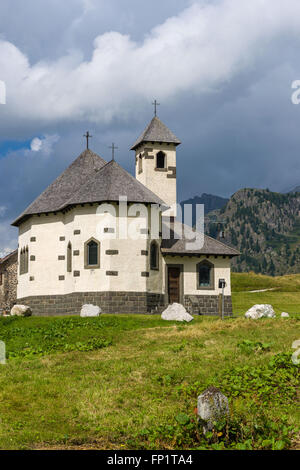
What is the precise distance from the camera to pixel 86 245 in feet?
128

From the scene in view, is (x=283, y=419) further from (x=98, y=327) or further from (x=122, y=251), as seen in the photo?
(x=122, y=251)

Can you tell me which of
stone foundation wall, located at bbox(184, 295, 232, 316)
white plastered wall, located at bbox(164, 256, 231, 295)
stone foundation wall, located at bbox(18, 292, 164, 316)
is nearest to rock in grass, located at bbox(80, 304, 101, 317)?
stone foundation wall, located at bbox(18, 292, 164, 316)

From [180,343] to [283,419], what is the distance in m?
9.44

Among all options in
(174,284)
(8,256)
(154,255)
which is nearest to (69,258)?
(154,255)

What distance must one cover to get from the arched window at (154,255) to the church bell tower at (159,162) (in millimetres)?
8924

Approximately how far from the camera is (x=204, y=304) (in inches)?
1684

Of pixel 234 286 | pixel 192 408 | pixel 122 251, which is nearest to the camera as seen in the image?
pixel 192 408

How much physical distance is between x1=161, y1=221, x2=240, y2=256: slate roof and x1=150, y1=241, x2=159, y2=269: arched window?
87 cm

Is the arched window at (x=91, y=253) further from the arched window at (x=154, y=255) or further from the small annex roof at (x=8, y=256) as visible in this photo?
the small annex roof at (x=8, y=256)

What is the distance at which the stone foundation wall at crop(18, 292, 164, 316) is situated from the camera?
37.8 m

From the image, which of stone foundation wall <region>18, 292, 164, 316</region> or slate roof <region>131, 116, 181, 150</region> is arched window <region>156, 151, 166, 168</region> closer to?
slate roof <region>131, 116, 181, 150</region>

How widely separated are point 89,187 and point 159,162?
11376 mm
